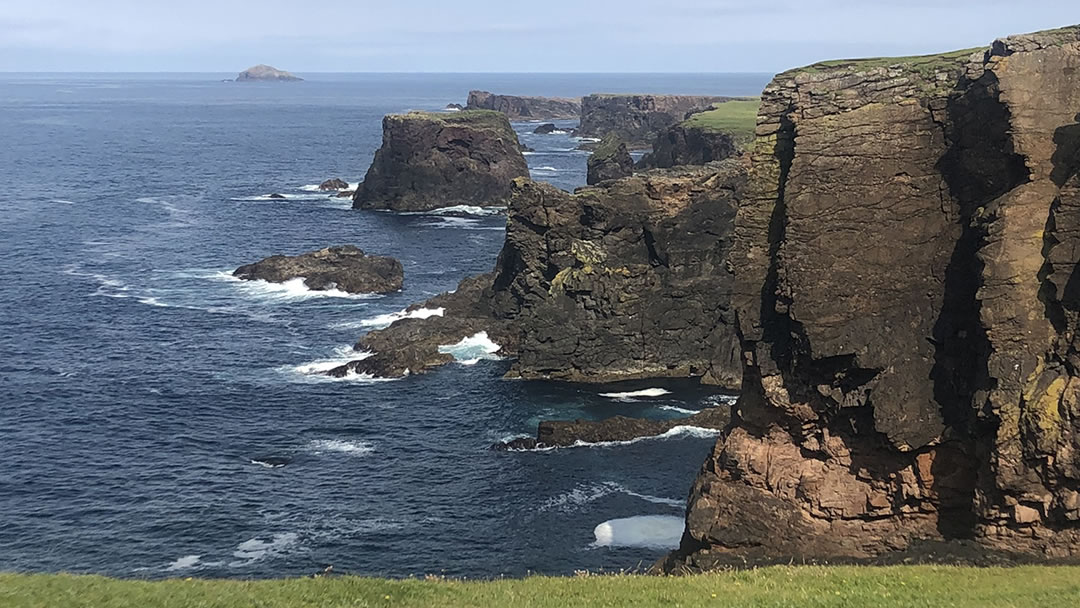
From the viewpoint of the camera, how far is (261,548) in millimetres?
58719

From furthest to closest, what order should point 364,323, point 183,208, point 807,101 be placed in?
point 183,208 → point 364,323 → point 807,101

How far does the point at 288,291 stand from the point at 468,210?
61.9 meters

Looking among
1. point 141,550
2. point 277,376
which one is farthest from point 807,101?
point 277,376

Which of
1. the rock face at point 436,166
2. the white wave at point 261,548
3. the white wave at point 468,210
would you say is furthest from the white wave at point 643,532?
the rock face at point 436,166

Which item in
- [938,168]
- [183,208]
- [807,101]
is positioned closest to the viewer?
[938,168]

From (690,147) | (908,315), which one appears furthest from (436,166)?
(908,315)

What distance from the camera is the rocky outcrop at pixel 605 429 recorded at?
7475 cm

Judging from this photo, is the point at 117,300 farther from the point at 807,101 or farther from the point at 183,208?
the point at 807,101

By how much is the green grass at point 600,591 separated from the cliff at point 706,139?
366 feet

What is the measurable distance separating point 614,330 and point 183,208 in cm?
10473

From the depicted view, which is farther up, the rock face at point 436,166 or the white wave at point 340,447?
the rock face at point 436,166

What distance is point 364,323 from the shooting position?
353ft

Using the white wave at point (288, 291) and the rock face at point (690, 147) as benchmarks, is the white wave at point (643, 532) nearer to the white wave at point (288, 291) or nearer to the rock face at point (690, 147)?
the white wave at point (288, 291)

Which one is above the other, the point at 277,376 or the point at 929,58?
the point at 929,58
